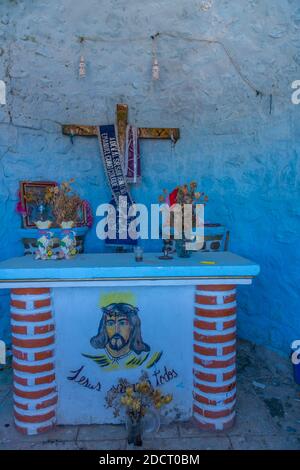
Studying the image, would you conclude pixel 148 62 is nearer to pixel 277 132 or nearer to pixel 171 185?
pixel 171 185

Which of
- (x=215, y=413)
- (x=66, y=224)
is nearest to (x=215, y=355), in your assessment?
(x=215, y=413)

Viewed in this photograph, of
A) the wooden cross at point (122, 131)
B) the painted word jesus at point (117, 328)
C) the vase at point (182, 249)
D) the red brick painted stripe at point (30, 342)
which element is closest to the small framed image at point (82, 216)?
the wooden cross at point (122, 131)

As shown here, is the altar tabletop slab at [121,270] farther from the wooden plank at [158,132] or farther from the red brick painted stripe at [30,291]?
the wooden plank at [158,132]

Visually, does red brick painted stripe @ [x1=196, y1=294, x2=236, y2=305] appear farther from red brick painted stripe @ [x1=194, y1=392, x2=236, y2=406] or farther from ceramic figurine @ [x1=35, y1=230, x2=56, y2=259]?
ceramic figurine @ [x1=35, y1=230, x2=56, y2=259]

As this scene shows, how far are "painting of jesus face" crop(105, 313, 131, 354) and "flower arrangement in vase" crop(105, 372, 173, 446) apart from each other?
0.31m

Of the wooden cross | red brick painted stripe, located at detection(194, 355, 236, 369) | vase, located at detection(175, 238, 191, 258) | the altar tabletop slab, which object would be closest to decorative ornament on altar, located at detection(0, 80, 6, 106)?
the wooden cross

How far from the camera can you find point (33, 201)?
4.50m

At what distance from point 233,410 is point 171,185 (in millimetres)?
3002

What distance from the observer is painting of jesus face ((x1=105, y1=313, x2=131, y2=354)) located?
311 centimetres

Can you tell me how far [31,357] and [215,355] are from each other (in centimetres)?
161

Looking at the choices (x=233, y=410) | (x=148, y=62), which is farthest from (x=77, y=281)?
(x=148, y=62)

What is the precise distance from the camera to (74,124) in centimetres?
475

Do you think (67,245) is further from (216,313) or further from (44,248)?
(216,313)

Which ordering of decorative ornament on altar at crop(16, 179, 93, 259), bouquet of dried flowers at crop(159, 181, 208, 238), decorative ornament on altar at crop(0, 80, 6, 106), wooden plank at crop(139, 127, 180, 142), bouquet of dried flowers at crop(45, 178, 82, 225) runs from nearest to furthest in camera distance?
bouquet of dried flowers at crop(159, 181, 208, 238)
bouquet of dried flowers at crop(45, 178, 82, 225)
decorative ornament on altar at crop(16, 179, 93, 259)
decorative ornament on altar at crop(0, 80, 6, 106)
wooden plank at crop(139, 127, 180, 142)
